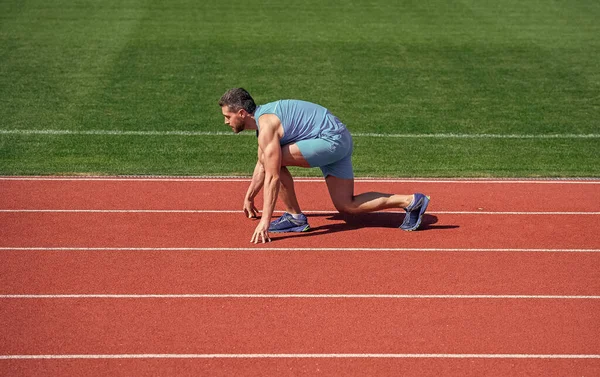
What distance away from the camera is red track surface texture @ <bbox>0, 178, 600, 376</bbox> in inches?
261

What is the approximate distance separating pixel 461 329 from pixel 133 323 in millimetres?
2468

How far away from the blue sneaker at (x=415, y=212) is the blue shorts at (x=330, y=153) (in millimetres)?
669

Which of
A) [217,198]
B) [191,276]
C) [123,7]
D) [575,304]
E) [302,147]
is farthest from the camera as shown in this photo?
[123,7]

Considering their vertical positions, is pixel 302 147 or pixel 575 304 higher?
pixel 302 147

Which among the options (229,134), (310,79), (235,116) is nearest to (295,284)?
(235,116)

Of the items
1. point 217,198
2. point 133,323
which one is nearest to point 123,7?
point 217,198

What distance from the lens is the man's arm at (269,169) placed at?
8.66 m

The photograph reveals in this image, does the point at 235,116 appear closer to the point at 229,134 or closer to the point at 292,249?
the point at 292,249

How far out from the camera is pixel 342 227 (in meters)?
9.37

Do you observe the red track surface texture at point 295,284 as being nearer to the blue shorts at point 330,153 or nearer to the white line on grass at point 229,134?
the blue shorts at point 330,153

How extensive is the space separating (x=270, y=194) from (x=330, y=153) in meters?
0.74

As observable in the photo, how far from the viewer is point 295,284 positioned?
7902 millimetres

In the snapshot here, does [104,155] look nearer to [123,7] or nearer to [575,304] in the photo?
[575,304]

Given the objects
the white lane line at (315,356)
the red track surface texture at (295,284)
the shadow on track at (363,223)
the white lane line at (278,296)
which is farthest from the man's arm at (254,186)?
the white lane line at (315,356)
